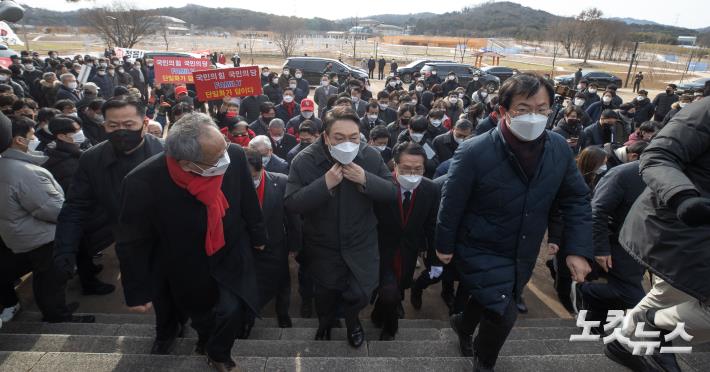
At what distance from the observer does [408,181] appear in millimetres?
3244

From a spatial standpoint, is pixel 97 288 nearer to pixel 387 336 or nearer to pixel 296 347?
pixel 296 347

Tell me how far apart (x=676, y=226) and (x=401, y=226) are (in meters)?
1.77

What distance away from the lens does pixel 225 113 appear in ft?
22.7

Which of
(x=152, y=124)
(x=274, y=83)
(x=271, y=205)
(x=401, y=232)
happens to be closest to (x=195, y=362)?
(x=271, y=205)

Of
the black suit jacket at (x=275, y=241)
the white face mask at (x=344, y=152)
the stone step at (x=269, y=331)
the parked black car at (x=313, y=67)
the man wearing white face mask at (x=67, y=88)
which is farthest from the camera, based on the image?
the parked black car at (x=313, y=67)

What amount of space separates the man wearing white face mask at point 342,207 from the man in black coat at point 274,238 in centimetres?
34

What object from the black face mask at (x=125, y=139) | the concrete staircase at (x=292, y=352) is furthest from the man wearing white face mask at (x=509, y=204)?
the black face mask at (x=125, y=139)

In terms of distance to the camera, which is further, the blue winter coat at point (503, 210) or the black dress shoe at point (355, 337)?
the black dress shoe at point (355, 337)

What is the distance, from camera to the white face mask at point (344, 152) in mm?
2662

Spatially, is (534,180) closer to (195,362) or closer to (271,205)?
(271,205)

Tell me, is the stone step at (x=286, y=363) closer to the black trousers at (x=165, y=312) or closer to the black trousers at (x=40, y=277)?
the black trousers at (x=165, y=312)

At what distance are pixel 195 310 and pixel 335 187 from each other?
1.21 meters

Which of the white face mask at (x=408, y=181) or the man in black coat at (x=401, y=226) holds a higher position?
the white face mask at (x=408, y=181)

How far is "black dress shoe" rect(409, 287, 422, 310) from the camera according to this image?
13.6 feet
